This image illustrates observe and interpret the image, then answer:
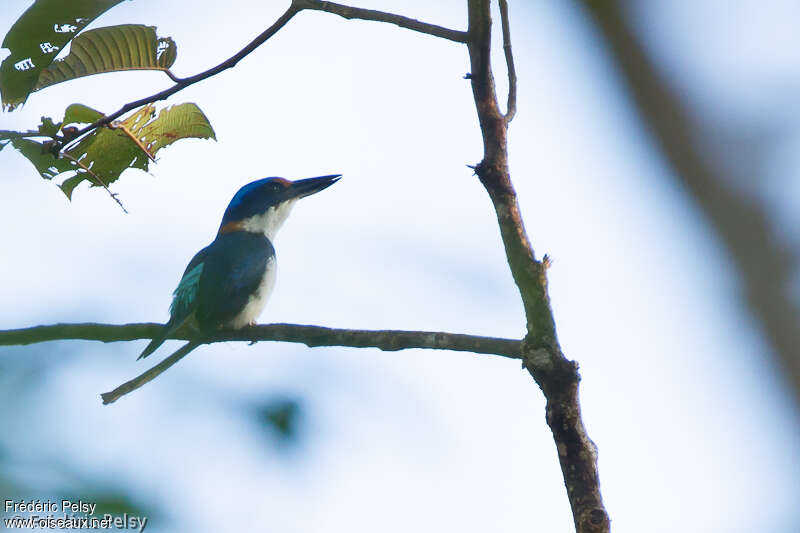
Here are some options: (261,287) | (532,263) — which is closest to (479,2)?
(532,263)

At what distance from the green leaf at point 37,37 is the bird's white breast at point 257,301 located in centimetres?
215

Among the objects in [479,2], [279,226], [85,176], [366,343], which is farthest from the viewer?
[279,226]

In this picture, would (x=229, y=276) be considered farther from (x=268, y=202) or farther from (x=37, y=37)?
(x=37, y=37)

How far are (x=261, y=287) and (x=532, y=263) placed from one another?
3.08 metres

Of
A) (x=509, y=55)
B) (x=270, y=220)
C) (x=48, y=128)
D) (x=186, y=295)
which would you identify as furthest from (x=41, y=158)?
(x=270, y=220)

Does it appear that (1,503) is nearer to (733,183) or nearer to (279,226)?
(733,183)

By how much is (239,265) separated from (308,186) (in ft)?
4.13

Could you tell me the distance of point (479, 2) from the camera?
2803 mm

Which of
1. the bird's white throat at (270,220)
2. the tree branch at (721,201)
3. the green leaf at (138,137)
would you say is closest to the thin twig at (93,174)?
the green leaf at (138,137)

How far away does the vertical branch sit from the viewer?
238 centimetres

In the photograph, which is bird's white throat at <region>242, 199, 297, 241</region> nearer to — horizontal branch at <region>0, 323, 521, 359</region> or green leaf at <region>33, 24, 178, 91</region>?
horizontal branch at <region>0, 323, 521, 359</region>

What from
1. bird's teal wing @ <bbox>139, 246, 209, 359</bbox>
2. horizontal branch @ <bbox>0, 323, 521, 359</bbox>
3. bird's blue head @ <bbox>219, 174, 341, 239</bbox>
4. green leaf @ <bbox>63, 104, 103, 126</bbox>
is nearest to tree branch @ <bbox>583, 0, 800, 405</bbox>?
horizontal branch @ <bbox>0, 323, 521, 359</bbox>

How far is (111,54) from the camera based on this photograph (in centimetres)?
332

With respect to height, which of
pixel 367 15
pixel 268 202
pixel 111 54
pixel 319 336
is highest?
pixel 268 202
